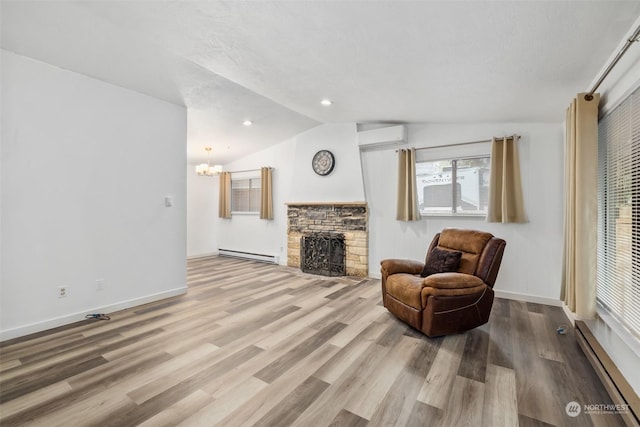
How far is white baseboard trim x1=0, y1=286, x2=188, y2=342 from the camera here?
2615mm

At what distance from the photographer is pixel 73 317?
9.77ft

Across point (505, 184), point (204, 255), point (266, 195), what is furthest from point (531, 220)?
point (204, 255)

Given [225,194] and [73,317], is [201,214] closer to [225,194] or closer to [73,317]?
[225,194]

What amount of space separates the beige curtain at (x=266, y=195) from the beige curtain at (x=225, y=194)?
1.27 metres

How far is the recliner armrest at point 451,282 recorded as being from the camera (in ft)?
8.58

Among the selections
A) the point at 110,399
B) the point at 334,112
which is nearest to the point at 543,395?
the point at 110,399

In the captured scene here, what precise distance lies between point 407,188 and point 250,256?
4.08 meters

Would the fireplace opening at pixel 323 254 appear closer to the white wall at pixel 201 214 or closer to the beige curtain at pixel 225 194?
the beige curtain at pixel 225 194

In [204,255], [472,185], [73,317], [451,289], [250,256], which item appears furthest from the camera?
[204,255]

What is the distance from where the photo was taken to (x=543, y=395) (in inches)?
72.0

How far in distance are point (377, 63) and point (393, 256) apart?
3.11 meters

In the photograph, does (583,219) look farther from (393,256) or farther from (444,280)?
(393,256)

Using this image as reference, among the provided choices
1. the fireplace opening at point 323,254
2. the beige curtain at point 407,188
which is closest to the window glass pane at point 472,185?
the beige curtain at point 407,188

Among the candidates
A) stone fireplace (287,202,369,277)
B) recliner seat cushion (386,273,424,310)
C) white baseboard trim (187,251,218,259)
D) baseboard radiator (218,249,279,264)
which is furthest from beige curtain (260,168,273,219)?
recliner seat cushion (386,273,424,310)
